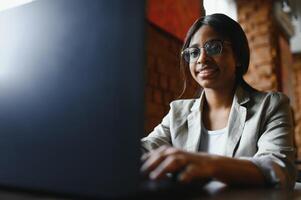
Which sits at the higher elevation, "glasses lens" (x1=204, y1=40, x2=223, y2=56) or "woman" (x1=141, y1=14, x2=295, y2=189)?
"glasses lens" (x1=204, y1=40, x2=223, y2=56)

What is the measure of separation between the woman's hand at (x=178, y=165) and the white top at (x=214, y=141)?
46cm

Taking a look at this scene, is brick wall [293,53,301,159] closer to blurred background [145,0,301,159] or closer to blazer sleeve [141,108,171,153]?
blurred background [145,0,301,159]

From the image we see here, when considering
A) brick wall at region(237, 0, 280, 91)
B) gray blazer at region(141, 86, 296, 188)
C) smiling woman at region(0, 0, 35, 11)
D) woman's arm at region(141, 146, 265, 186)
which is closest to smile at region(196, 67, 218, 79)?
gray blazer at region(141, 86, 296, 188)

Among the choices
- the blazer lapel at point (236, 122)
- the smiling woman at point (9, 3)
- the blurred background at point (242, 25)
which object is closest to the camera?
the smiling woman at point (9, 3)

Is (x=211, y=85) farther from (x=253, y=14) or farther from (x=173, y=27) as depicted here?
(x=253, y=14)

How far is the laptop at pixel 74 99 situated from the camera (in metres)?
0.30

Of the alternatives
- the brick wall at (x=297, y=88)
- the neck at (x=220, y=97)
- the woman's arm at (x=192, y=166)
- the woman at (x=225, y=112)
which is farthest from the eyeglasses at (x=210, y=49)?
the brick wall at (x=297, y=88)

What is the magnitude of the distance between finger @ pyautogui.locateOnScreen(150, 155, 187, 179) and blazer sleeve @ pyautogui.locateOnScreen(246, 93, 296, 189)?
209mm

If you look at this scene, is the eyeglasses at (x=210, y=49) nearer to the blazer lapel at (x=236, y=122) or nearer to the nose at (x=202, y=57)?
the nose at (x=202, y=57)

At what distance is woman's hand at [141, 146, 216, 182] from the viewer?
16.2 inches

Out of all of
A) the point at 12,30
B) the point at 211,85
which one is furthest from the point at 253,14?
the point at 12,30

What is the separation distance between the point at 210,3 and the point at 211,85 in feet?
2.63

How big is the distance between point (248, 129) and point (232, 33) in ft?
1.06

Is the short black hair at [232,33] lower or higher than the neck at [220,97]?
higher
